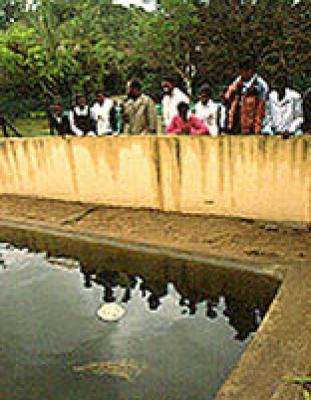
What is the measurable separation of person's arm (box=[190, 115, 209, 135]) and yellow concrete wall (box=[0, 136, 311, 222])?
0.42 m

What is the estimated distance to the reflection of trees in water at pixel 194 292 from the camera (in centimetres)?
429

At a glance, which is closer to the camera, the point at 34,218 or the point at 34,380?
the point at 34,380

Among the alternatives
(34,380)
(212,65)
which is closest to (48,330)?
(34,380)

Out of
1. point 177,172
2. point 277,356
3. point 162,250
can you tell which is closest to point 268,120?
point 177,172

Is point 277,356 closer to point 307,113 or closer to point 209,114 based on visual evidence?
point 307,113

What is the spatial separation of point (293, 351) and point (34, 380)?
2.13m

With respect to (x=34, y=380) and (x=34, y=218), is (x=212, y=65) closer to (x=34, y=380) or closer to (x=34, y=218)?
(x=34, y=218)

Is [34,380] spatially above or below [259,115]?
below

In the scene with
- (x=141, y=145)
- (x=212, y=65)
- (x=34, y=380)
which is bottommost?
(x=34, y=380)

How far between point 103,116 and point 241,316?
4499 mm

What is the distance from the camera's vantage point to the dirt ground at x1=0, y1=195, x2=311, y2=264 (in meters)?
4.95

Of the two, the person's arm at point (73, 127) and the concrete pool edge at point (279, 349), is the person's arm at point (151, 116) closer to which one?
the person's arm at point (73, 127)

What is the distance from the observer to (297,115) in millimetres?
5602

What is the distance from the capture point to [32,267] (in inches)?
234
